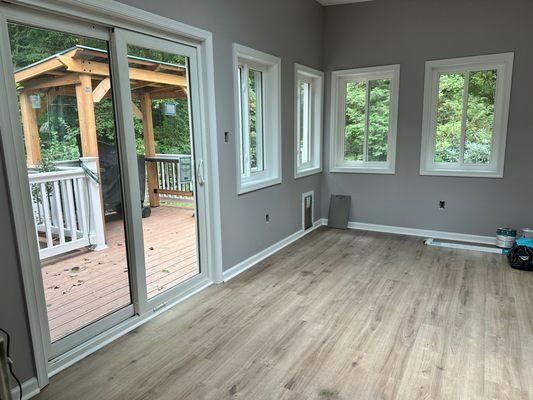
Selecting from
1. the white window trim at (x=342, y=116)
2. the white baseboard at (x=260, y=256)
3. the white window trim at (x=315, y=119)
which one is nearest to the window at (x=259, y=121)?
Answer: the white window trim at (x=315, y=119)

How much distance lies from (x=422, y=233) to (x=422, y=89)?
1.83 m

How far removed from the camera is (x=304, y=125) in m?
5.03

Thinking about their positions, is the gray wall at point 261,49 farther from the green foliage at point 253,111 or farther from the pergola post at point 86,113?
the pergola post at point 86,113

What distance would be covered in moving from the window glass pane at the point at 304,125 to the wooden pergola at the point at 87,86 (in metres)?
2.26

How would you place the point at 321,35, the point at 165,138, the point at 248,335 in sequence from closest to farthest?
the point at 248,335
the point at 165,138
the point at 321,35

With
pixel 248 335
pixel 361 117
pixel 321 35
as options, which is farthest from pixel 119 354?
pixel 321 35

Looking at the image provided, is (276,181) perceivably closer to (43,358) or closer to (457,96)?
(457,96)

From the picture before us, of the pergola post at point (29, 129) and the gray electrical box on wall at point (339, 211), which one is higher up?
the pergola post at point (29, 129)

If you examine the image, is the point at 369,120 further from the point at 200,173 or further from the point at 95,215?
the point at 95,215

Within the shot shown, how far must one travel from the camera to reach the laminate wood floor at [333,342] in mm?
1994

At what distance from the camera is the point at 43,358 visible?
201 cm

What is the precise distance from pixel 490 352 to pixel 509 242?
2.31 meters

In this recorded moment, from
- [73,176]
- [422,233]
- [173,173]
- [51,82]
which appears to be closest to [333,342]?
[173,173]

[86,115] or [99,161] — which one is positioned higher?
[86,115]
